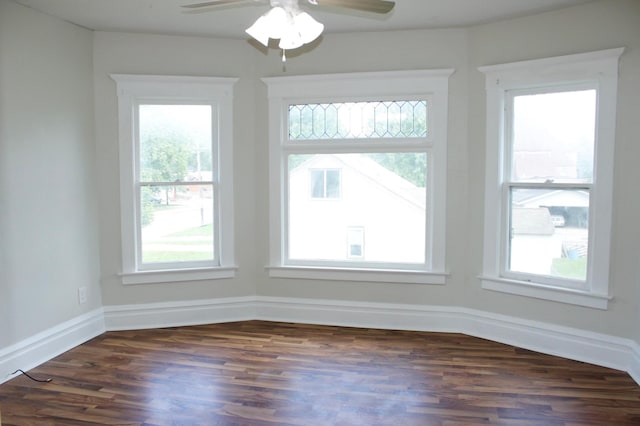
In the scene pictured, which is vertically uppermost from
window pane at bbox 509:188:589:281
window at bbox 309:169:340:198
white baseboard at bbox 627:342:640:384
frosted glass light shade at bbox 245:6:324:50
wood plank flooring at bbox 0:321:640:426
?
frosted glass light shade at bbox 245:6:324:50

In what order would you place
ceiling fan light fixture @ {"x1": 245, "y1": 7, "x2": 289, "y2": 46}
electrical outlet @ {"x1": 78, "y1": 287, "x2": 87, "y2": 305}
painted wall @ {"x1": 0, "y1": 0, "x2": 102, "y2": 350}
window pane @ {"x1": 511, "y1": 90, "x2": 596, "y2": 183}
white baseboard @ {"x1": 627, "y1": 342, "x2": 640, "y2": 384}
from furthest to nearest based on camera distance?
electrical outlet @ {"x1": 78, "y1": 287, "x2": 87, "y2": 305} < window pane @ {"x1": 511, "y1": 90, "x2": 596, "y2": 183} < painted wall @ {"x1": 0, "y1": 0, "x2": 102, "y2": 350} < white baseboard @ {"x1": 627, "y1": 342, "x2": 640, "y2": 384} < ceiling fan light fixture @ {"x1": 245, "y1": 7, "x2": 289, "y2": 46}

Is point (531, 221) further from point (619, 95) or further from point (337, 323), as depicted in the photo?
point (337, 323)

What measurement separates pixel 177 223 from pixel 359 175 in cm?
165

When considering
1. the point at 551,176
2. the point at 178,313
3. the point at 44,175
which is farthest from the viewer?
the point at 178,313

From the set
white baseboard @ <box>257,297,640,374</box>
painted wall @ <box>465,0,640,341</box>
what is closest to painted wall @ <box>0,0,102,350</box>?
white baseboard @ <box>257,297,640,374</box>

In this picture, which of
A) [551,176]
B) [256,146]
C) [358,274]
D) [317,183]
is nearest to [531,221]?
[551,176]

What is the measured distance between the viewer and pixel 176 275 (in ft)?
14.9

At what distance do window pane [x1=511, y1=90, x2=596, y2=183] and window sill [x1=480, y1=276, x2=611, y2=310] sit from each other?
802mm

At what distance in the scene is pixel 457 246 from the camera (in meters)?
4.35

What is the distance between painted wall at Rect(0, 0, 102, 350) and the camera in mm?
3478

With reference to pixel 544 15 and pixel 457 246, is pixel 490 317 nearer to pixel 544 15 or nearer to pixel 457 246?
pixel 457 246

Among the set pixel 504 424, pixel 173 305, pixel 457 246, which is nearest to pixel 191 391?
pixel 173 305

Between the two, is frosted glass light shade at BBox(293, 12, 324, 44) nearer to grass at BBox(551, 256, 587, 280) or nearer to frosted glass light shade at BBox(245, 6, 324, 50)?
frosted glass light shade at BBox(245, 6, 324, 50)

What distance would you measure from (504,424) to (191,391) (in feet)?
6.09
